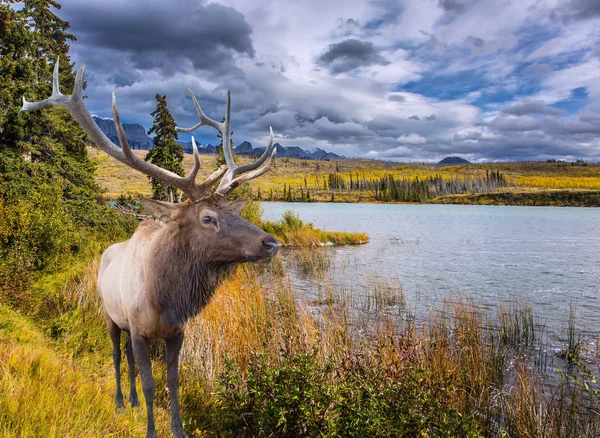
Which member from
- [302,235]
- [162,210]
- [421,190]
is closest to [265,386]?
[162,210]

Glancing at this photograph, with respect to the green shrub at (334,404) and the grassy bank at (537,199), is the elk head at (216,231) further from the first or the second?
the grassy bank at (537,199)

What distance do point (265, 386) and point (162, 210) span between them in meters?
2.24

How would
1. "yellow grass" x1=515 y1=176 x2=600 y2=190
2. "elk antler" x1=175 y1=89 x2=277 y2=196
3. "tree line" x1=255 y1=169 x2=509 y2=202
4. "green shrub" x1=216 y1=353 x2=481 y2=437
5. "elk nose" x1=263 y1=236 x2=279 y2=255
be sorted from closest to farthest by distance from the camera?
"elk nose" x1=263 y1=236 x2=279 y2=255, "green shrub" x1=216 y1=353 x2=481 y2=437, "elk antler" x1=175 y1=89 x2=277 y2=196, "tree line" x1=255 y1=169 x2=509 y2=202, "yellow grass" x1=515 y1=176 x2=600 y2=190

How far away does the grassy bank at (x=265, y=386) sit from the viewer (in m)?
3.42

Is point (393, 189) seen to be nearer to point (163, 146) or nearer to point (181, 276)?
point (163, 146)

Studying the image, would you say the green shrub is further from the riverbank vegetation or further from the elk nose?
the riverbank vegetation

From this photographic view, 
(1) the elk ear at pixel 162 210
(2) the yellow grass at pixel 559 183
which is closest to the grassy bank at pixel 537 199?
(2) the yellow grass at pixel 559 183

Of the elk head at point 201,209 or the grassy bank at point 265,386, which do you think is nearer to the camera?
the elk head at point 201,209

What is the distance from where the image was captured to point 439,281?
1537 cm

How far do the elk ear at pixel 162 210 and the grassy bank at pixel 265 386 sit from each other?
89 centimetres

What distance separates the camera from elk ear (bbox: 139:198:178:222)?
11.3ft

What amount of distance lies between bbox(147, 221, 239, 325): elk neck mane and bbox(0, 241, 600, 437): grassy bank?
36 centimetres

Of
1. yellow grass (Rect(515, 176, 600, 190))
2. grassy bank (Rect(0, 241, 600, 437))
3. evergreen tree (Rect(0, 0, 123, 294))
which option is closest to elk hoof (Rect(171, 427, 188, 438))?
grassy bank (Rect(0, 241, 600, 437))

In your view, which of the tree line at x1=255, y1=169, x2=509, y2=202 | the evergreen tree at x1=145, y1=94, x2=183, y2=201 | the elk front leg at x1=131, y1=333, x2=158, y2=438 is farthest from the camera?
the tree line at x1=255, y1=169, x2=509, y2=202
